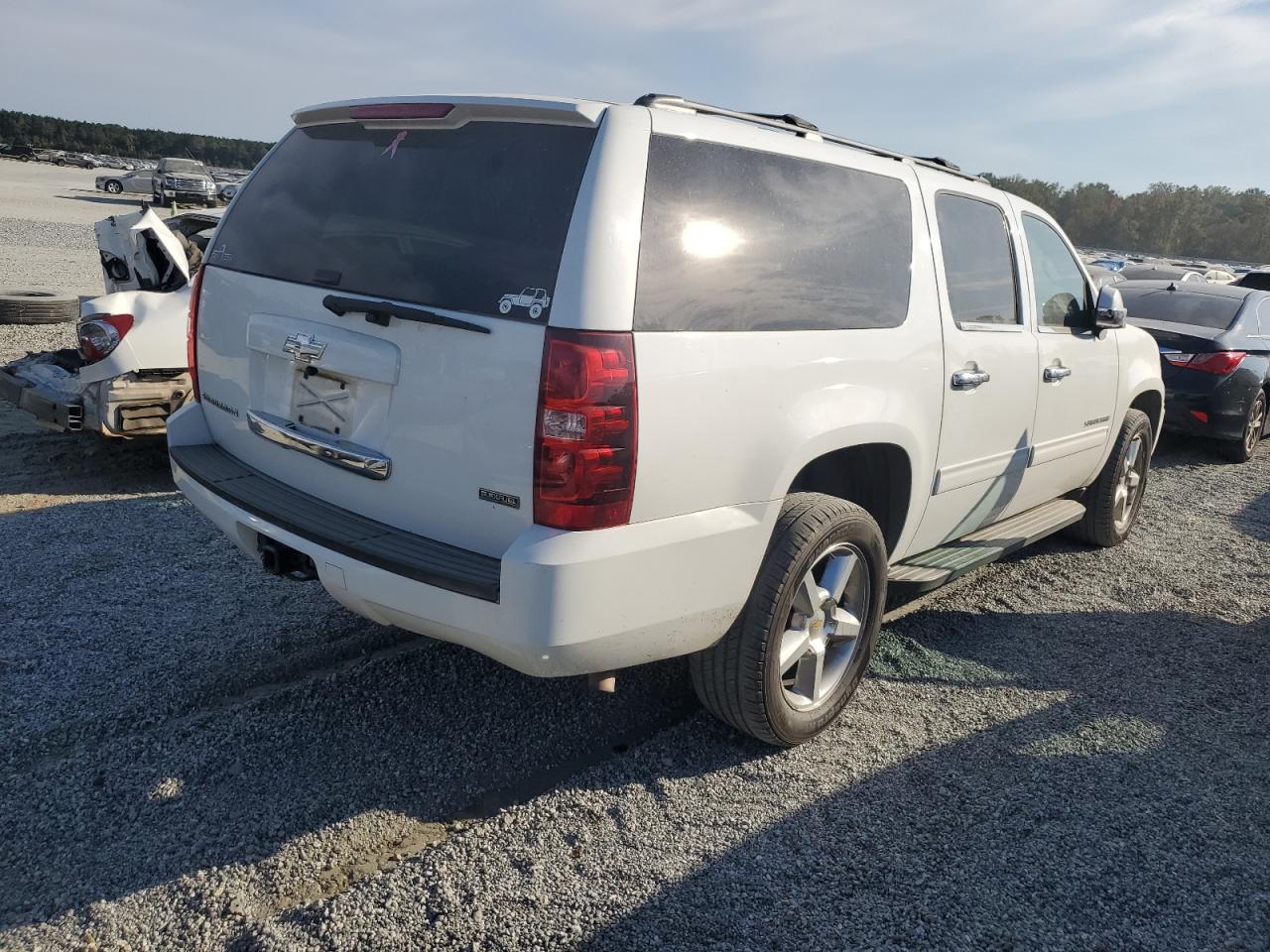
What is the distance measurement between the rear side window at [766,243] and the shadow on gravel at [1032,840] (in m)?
1.51

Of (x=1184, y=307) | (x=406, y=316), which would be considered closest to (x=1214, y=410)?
(x=1184, y=307)

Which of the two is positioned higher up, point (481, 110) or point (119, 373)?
point (481, 110)

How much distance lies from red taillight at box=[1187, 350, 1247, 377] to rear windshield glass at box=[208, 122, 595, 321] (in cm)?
772

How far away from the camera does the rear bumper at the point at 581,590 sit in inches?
95.0

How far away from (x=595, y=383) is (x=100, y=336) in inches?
167

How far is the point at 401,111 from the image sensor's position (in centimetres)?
290

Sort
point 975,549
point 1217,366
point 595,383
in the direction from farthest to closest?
point 1217,366 < point 975,549 < point 595,383

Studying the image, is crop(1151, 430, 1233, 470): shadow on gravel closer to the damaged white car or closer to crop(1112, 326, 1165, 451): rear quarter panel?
crop(1112, 326, 1165, 451): rear quarter panel

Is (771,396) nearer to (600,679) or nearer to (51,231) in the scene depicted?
(600,679)

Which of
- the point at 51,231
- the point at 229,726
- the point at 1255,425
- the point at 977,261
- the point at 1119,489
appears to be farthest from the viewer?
the point at 51,231

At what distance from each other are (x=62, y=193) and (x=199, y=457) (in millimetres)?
40580

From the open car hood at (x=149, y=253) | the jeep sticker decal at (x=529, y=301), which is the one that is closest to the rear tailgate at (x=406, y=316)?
the jeep sticker decal at (x=529, y=301)

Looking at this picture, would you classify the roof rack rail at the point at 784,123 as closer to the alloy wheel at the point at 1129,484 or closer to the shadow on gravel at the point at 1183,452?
the alloy wheel at the point at 1129,484

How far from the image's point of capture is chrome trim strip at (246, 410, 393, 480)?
275 centimetres
